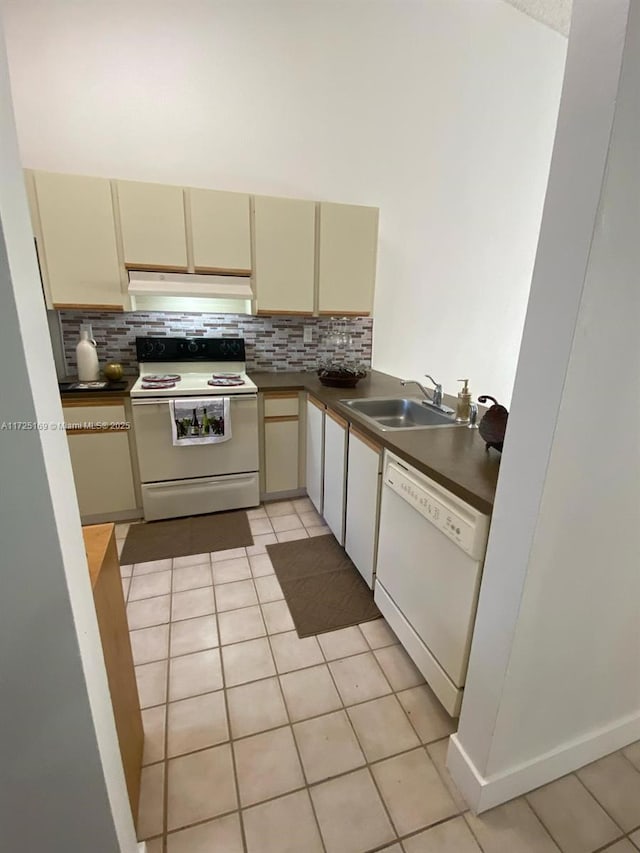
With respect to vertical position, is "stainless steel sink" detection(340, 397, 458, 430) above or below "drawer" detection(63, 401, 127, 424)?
above

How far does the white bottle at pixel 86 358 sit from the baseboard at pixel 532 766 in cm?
272

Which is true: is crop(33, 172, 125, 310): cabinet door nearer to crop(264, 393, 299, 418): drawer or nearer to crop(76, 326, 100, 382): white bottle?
crop(76, 326, 100, 382): white bottle

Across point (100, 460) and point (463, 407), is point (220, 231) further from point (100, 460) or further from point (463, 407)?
point (463, 407)

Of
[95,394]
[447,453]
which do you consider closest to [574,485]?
[447,453]

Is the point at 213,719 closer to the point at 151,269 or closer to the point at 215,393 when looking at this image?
the point at 215,393

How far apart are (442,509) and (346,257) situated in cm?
214

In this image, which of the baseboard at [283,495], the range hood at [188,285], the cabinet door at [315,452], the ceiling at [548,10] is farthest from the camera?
the ceiling at [548,10]

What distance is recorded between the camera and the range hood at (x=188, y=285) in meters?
2.44

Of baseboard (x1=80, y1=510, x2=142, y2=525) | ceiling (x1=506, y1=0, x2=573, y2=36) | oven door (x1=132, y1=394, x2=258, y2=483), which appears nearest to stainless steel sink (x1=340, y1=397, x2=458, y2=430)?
oven door (x1=132, y1=394, x2=258, y2=483)

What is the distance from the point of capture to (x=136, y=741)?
120 cm

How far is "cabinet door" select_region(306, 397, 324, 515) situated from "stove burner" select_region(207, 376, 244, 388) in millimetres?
508

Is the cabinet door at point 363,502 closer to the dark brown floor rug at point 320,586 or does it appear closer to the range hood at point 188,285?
the dark brown floor rug at point 320,586

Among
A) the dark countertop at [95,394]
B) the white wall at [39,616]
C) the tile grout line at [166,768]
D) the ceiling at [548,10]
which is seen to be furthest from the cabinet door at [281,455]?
the ceiling at [548,10]

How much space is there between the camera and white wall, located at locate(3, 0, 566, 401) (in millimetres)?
2451
